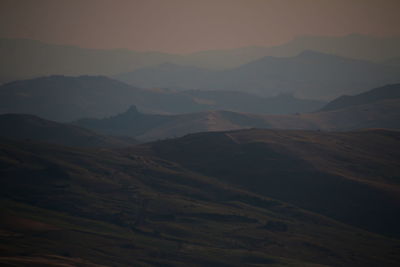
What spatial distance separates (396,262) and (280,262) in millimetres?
42517

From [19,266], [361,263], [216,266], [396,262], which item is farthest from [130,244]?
[396,262]

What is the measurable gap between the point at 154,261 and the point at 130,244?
16610 mm

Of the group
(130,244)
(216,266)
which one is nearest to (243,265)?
(216,266)

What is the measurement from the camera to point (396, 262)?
19862 centimetres

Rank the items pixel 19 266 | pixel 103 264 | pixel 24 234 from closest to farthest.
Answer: pixel 19 266
pixel 103 264
pixel 24 234

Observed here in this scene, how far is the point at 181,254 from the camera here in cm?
19288

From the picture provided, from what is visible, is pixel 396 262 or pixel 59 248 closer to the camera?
pixel 59 248

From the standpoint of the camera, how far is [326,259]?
19950cm

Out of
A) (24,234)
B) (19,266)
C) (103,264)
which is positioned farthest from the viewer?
(24,234)

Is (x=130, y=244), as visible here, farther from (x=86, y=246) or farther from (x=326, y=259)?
(x=326, y=259)

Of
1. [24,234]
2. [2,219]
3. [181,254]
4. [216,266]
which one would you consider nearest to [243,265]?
[216,266]

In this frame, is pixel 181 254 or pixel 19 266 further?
pixel 181 254

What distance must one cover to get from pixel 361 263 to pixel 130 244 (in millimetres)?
80320

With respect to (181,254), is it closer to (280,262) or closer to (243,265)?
(243,265)
